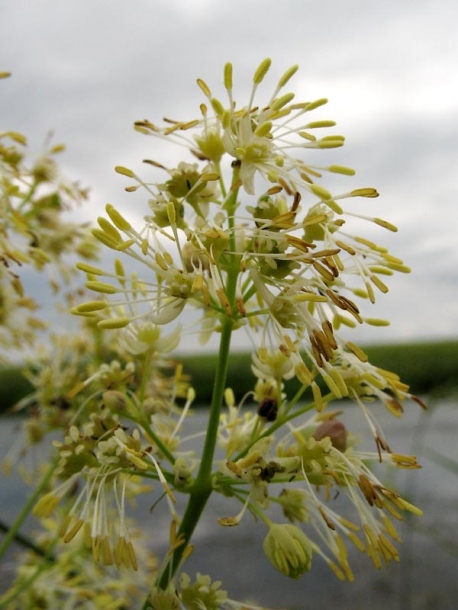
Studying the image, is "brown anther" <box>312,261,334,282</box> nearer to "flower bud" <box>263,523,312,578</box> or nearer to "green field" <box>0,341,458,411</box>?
"flower bud" <box>263,523,312,578</box>

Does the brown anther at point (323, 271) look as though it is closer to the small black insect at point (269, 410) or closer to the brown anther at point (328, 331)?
the brown anther at point (328, 331)

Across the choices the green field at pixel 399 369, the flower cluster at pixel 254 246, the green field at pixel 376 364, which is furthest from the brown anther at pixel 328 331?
the green field at pixel 399 369

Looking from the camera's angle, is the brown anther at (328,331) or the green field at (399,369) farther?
the green field at (399,369)

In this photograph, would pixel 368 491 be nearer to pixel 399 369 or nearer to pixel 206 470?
pixel 206 470

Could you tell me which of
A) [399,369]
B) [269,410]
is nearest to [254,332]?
[269,410]

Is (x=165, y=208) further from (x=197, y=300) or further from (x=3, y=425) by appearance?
(x=3, y=425)
